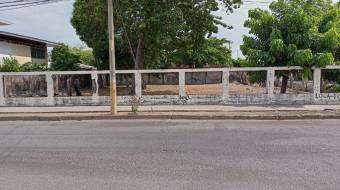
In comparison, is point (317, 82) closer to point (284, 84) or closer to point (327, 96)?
point (327, 96)

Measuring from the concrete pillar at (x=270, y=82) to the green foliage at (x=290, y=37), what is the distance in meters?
0.64

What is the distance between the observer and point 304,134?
8922 mm

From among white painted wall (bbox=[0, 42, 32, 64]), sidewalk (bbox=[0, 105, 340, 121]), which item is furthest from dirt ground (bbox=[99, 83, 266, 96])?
white painted wall (bbox=[0, 42, 32, 64])

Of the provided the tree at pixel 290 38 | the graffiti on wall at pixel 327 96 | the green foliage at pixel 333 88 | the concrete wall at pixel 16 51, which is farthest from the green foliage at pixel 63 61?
the green foliage at pixel 333 88

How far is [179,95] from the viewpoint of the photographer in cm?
1591

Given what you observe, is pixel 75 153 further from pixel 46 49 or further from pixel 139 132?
pixel 46 49

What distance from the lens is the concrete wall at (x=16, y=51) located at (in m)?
28.2

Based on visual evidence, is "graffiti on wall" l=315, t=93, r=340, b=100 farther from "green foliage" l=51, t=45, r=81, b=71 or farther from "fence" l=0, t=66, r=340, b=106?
"green foliage" l=51, t=45, r=81, b=71

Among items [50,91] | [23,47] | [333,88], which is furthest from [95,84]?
[23,47]

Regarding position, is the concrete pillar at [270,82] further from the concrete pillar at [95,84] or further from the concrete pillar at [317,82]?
the concrete pillar at [95,84]

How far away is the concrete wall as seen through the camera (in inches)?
1109

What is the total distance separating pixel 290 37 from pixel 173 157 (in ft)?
36.9

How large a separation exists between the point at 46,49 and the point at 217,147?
117ft

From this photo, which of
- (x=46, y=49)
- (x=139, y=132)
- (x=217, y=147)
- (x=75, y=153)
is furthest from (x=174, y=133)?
(x=46, y=49)
